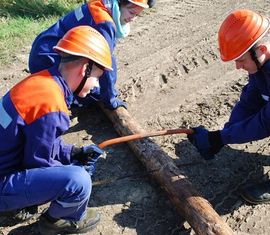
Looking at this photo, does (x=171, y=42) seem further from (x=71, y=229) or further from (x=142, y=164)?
(x=71, y=229)

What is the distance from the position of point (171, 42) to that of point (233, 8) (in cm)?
153

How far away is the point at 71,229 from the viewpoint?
3.53m

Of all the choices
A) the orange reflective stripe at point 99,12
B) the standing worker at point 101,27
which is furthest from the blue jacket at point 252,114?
the orange reflective stripe at point 99,12

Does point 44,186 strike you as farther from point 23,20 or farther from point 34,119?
point 23,20

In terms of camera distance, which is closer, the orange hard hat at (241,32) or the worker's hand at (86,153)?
the orange hard hat at (241,32)

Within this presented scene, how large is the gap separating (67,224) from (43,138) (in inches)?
Result: 35.3

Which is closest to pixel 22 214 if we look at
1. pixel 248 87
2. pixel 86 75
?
pixel 86 75

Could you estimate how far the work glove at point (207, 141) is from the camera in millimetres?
3949

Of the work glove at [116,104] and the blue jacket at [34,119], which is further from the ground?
the blue jacket at [34,119]

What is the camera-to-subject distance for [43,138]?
2.92 m

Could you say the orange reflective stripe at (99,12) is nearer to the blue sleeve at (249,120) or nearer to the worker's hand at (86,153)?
the worker's hand at (86,153)

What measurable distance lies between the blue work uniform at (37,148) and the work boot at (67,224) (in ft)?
0.42

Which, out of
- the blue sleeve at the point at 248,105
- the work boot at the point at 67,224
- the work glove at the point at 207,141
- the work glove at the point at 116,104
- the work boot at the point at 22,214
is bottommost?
the work boot at the point at 22,214

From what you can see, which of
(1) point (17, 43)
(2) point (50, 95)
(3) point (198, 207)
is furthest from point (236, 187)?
(1) point (17, 43)
